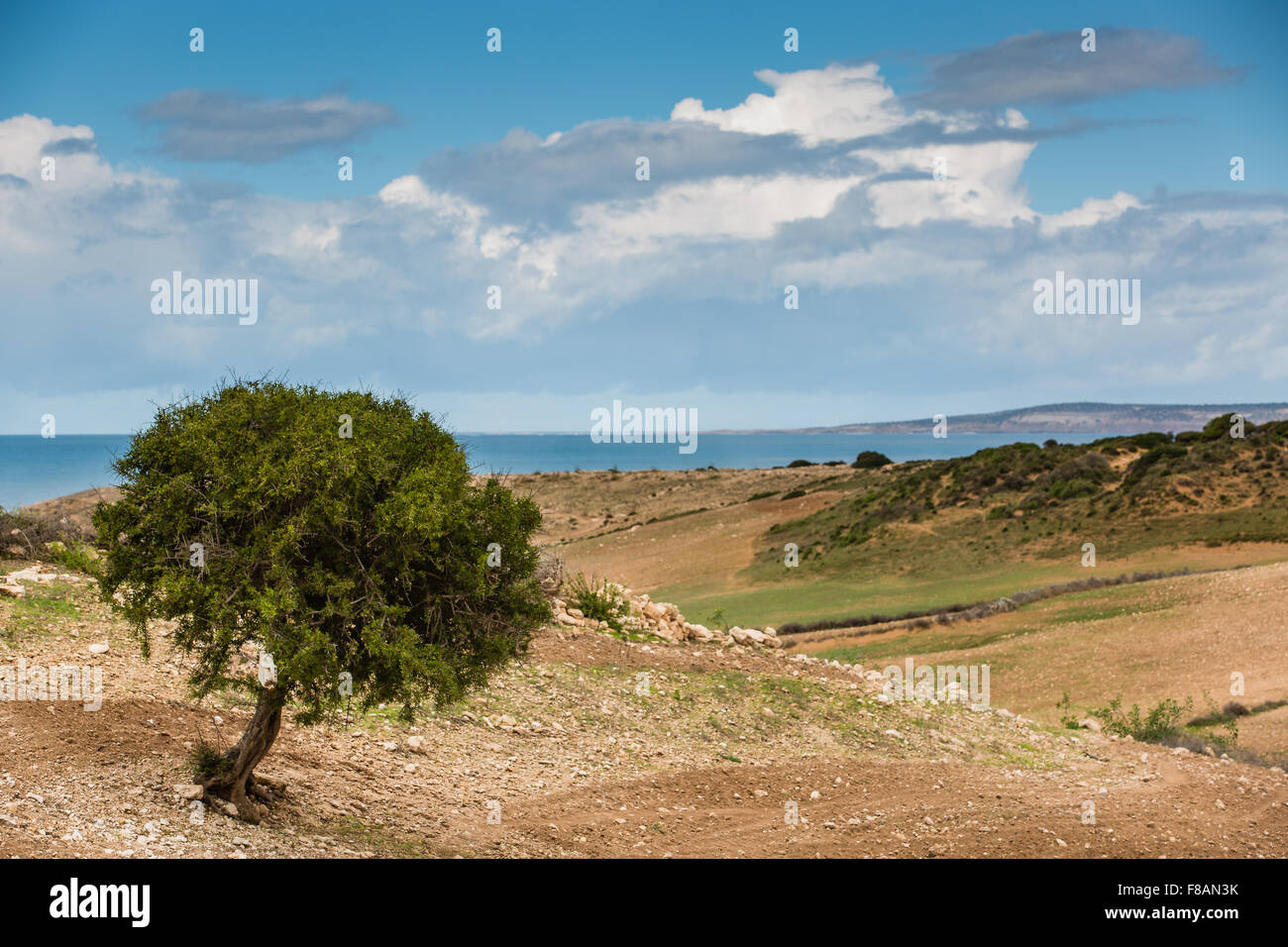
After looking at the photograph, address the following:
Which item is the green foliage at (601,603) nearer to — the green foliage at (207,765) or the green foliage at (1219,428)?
the green foliage at (207,765)

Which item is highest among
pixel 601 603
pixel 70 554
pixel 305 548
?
pixel 305 548

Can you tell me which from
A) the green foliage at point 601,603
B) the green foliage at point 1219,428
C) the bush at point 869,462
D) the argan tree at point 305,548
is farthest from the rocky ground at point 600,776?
the bush at point 869,462

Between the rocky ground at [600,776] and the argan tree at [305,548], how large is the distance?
1.22m

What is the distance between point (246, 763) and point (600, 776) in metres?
4.91

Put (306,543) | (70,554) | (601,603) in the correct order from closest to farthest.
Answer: (306,543), (70,554), (601,603)

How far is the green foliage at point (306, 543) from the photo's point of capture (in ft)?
26.8

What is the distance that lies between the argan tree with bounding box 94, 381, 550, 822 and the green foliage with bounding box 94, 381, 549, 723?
0.05 ft

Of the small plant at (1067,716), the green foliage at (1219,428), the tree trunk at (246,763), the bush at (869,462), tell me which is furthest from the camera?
the bush at (869,462)

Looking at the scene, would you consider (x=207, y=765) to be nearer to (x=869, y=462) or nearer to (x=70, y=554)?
(x=70, y=554)

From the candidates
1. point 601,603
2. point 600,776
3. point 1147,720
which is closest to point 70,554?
point 600,776

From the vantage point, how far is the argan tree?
8.18 metres

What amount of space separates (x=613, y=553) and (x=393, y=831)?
4372 cm

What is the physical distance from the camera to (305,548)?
28.3 ft
